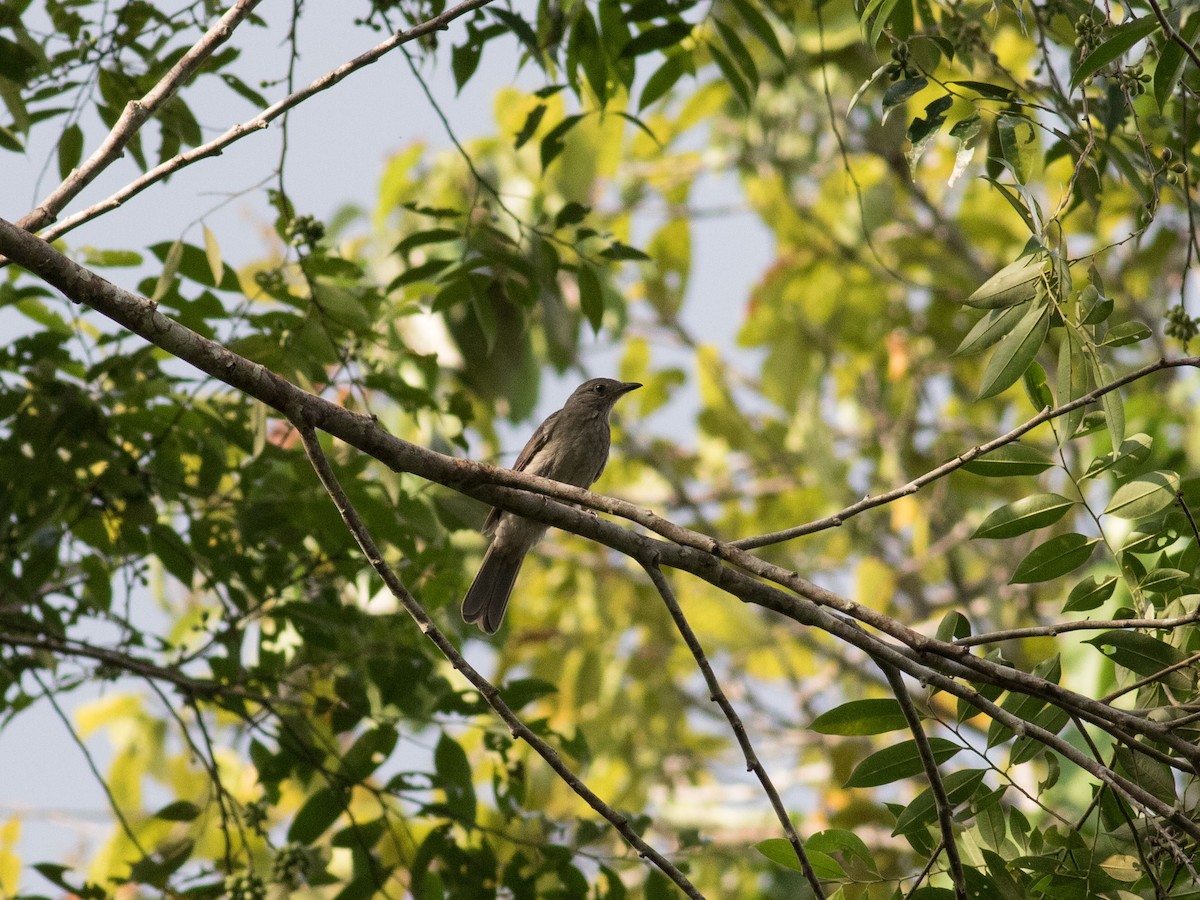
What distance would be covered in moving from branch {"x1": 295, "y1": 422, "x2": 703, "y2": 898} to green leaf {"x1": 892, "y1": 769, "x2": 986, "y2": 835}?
0.54 meters

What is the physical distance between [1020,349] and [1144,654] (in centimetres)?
82

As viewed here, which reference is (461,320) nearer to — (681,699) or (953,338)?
(681,699)

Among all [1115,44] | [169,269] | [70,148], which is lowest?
[1115,44]

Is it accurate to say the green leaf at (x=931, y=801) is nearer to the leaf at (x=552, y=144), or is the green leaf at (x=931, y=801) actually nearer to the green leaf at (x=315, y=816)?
the green leaf at (x=315, y=816)

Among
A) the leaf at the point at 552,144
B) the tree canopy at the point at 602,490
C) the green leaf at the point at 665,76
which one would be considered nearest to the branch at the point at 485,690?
the tree canopy at the point at 602,490

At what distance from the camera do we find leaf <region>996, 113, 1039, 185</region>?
2.93 meters

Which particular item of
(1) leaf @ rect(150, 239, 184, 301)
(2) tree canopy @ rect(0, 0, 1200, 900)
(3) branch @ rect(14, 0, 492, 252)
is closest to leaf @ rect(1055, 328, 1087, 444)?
(2) tree canopy @ rect(0, 0, 1200, 900)

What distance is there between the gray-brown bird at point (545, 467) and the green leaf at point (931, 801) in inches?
110

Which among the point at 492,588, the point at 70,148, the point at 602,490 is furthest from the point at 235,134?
the point at 602,490

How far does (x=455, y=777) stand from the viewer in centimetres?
440

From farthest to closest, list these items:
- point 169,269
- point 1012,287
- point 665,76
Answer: point 665,76 < point 169,269 < point 1012,287

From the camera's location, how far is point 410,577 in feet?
14.9

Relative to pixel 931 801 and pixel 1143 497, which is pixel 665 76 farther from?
pixel 931 801

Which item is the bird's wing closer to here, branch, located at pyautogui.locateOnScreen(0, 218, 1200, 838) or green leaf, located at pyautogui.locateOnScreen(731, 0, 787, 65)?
green leaf, located at pyautogui.locateOnScreen(731, 0, 787, 65)
